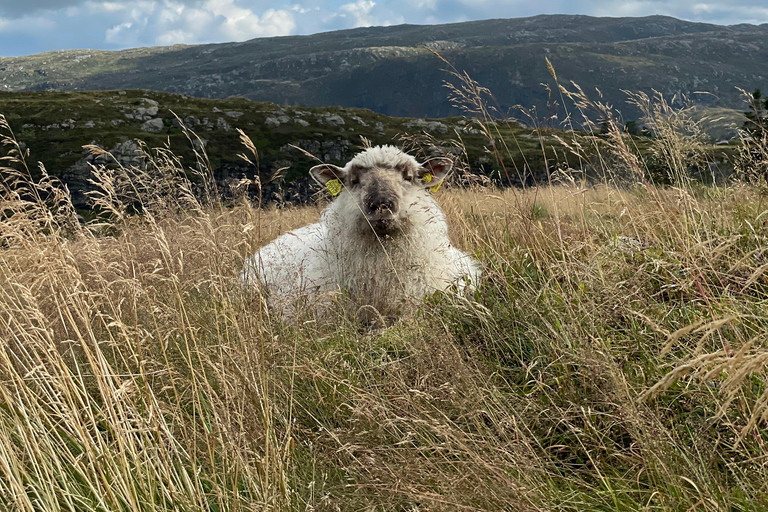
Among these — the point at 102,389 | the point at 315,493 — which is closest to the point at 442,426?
the point at 315,493

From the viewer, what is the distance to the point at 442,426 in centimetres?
234

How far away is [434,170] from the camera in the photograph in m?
6.81

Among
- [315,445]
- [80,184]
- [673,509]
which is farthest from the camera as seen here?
[80,184]

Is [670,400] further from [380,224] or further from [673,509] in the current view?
[380,224]

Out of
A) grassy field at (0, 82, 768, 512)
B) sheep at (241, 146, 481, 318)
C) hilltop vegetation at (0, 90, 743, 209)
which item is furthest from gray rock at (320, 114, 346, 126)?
grassy field at (0, 82, 768, 512)

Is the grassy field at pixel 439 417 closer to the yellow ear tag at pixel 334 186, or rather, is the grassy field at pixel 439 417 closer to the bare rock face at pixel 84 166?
the yellow ear tag at pixel 334 186

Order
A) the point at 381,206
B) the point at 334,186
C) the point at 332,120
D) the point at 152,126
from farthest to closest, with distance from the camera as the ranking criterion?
the point at 332,120, the point at 152,126, the point at 334,186, the point at 381,206

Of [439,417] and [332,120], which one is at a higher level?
[332,120]

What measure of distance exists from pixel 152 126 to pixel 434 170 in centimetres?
5208

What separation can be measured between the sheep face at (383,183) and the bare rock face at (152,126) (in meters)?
50.9

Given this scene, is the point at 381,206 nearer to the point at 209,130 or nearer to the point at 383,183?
the point at 383,183

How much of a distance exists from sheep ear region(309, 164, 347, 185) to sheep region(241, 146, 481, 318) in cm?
1

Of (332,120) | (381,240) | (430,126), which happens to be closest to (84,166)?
(332,120)

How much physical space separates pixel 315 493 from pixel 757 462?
1.93m
